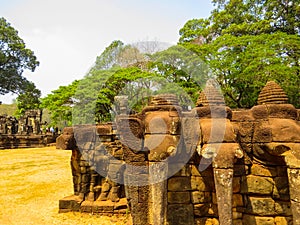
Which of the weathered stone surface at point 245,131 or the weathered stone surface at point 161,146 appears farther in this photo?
the weathered stone surface at point 245,131

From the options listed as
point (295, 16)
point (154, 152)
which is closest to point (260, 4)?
point (295, 16)

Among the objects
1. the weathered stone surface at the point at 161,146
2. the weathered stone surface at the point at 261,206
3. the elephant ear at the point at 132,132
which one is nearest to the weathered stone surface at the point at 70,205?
the elephant ear at the point at 132,132

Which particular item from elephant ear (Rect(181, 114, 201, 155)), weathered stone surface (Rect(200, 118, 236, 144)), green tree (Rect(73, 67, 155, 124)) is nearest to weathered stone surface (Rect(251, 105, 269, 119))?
weathered stone surface (Rect(200, 118, 236, 144))

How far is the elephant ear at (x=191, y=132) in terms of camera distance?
116 inches

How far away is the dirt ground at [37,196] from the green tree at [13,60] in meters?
24.2

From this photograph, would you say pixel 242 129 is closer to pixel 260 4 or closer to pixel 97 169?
pixel 97 169

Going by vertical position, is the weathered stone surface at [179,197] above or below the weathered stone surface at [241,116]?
below

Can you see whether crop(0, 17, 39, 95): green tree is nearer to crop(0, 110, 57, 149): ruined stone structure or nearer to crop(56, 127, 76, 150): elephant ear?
crop(0, 110, 57, 149): ruined stone structure

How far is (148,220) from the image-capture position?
3084 millimetres

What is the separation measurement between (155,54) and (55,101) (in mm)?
9289

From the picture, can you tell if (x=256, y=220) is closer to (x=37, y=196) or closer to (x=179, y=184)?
(x=179, y=184)

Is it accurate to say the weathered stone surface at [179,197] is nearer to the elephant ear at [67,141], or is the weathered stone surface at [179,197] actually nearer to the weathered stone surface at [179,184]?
the weathered stone surface at [179,184]

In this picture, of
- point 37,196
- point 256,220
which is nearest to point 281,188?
point 256,220

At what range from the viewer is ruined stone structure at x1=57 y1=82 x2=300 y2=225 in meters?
2.74
